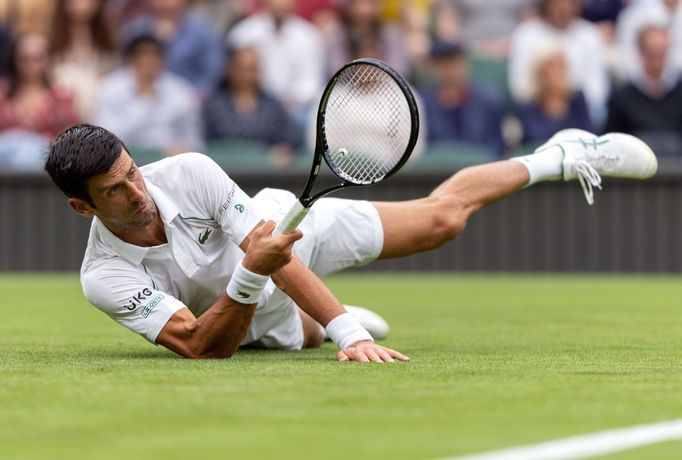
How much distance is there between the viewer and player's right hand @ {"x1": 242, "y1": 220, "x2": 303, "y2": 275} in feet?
16.9

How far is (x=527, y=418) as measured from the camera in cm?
391

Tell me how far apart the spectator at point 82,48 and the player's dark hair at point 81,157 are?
911 centimetres

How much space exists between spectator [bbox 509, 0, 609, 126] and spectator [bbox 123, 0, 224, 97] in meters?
3.12

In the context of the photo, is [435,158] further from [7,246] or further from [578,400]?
[578,400]

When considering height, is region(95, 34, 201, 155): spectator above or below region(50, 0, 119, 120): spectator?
below

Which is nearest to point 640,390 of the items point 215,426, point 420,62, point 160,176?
point 215,426

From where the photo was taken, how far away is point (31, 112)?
14227 millimetres

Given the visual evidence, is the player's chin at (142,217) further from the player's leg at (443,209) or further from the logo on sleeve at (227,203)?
the player's leg at (443,209)

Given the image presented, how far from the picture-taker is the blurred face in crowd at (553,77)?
1372cm

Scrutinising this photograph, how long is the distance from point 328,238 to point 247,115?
7.45m

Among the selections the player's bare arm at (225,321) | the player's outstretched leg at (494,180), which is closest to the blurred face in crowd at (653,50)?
the player's outstretched leg at (494,180)

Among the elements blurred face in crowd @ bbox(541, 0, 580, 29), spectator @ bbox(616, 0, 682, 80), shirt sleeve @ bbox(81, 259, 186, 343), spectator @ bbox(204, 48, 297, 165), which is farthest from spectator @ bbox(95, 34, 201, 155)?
shirt sleeve @ bbox(81, 259, 186, 343)

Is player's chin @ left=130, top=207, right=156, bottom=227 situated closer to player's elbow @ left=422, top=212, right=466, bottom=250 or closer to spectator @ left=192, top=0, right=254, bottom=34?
player's elbow @ left=422, top=212, right=466, bottom=250

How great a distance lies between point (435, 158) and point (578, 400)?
944 centimetres
